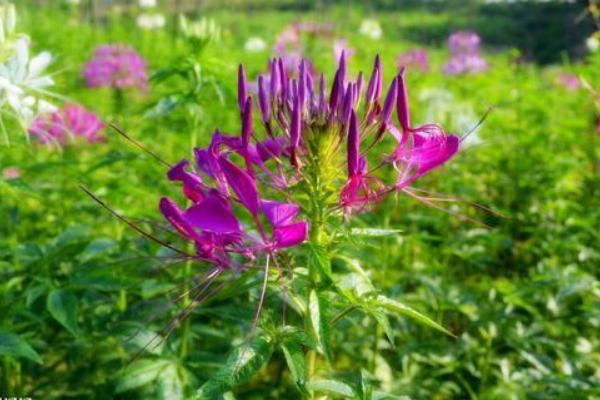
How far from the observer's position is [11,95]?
1.81 m

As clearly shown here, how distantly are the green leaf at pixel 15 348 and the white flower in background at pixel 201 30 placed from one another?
1157 millimetres

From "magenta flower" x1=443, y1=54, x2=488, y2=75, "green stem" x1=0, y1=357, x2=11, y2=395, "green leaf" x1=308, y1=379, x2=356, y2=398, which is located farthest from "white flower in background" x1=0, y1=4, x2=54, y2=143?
"magenta flower" x1=443, y1=54, x2=488, y2=75

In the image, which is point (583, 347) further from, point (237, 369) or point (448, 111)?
point (448, 111)

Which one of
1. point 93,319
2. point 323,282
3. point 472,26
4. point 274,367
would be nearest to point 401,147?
point 323,282

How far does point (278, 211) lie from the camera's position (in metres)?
1.25

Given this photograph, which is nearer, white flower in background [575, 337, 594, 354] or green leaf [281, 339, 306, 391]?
green leaf [281, 339, 306, 391]

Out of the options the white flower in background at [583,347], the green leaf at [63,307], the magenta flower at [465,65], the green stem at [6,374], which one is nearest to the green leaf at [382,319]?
the green leaf at [63,307]

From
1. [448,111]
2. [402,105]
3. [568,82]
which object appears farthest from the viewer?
[568,82]

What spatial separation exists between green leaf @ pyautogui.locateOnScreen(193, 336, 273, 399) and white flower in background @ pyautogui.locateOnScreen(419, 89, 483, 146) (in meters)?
2.97

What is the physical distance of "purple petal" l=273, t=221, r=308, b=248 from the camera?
1.23 m

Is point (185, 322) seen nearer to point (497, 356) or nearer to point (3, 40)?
point (3, 40)

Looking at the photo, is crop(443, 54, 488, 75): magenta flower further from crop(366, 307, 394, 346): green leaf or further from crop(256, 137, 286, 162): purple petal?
crop(366, 307, 394, 346): green leaf

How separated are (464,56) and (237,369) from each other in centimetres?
459

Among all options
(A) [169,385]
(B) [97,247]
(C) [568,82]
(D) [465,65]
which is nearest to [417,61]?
(D) [465,65]
